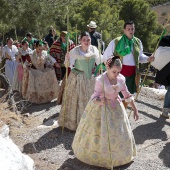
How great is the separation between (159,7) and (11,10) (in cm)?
3415

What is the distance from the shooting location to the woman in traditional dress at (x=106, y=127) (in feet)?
12.9

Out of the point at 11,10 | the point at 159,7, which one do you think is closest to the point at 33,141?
the point at 11,10

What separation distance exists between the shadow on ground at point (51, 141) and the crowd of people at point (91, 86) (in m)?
0.16

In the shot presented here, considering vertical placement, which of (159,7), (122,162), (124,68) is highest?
(124,68)

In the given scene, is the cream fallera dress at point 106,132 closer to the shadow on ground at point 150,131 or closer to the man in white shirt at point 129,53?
the shadow on ground at point 150,131

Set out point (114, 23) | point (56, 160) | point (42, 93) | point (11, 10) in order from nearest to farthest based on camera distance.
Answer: point (56, 160), point (42, 93), point (11, 10), point (114, 23)

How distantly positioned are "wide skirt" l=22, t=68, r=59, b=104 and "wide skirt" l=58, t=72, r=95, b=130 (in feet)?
6.36

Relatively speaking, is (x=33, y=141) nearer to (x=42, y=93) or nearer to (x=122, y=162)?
(x=122, y=162)

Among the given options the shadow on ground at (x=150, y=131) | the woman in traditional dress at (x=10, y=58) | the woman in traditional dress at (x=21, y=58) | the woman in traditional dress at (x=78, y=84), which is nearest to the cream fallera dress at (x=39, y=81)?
the woman in traditional dress at (x=21, y=58)

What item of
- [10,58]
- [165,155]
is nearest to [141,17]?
[10,58]

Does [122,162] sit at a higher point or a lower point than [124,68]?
lower

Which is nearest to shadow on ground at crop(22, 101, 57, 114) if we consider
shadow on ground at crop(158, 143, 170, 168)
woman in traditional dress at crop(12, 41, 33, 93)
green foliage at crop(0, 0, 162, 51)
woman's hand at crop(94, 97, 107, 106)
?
woman in traditional dress at crop(12, 41, 33, 93)

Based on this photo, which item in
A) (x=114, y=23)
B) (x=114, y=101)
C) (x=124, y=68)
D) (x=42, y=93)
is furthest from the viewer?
(x=114, y=23)

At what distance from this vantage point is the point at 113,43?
5.34 m
